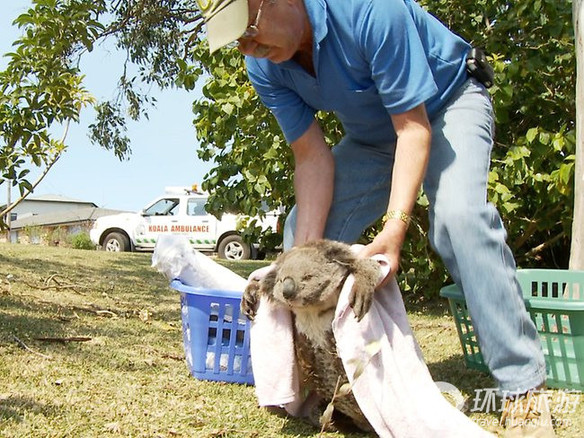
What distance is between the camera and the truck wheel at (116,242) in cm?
1491

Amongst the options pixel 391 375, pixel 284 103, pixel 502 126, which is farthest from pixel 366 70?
pixel 502 126

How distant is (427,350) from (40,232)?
14371 millimetres

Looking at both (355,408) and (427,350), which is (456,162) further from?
(427,350)

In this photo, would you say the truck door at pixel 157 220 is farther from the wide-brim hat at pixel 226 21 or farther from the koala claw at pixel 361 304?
the koala claw at pixel 361 304

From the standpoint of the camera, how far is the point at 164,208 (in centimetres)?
1496

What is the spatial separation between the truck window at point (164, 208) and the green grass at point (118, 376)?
34.0 feet

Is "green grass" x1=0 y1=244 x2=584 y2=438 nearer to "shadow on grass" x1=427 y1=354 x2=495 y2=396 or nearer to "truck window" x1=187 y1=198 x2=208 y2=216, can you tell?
"shadow on grass" x1=427 y1=354 x2=495 y2=396

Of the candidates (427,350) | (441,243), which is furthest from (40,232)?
(441,243)

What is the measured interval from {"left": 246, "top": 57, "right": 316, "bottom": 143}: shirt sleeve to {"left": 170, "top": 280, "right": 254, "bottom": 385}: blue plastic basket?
2.05ft

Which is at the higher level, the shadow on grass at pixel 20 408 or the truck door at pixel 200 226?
the truck door at pixel 200 226

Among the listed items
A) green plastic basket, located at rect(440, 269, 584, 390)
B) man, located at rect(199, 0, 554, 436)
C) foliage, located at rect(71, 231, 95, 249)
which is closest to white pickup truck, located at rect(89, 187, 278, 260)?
foliage, located at rect(71, 231, 95, 249)

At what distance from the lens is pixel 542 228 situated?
478 centimetres

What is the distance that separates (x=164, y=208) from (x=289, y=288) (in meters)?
13.4

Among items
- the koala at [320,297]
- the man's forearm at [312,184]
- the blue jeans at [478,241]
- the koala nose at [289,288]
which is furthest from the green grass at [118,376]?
the man's forearm at [312,184]
